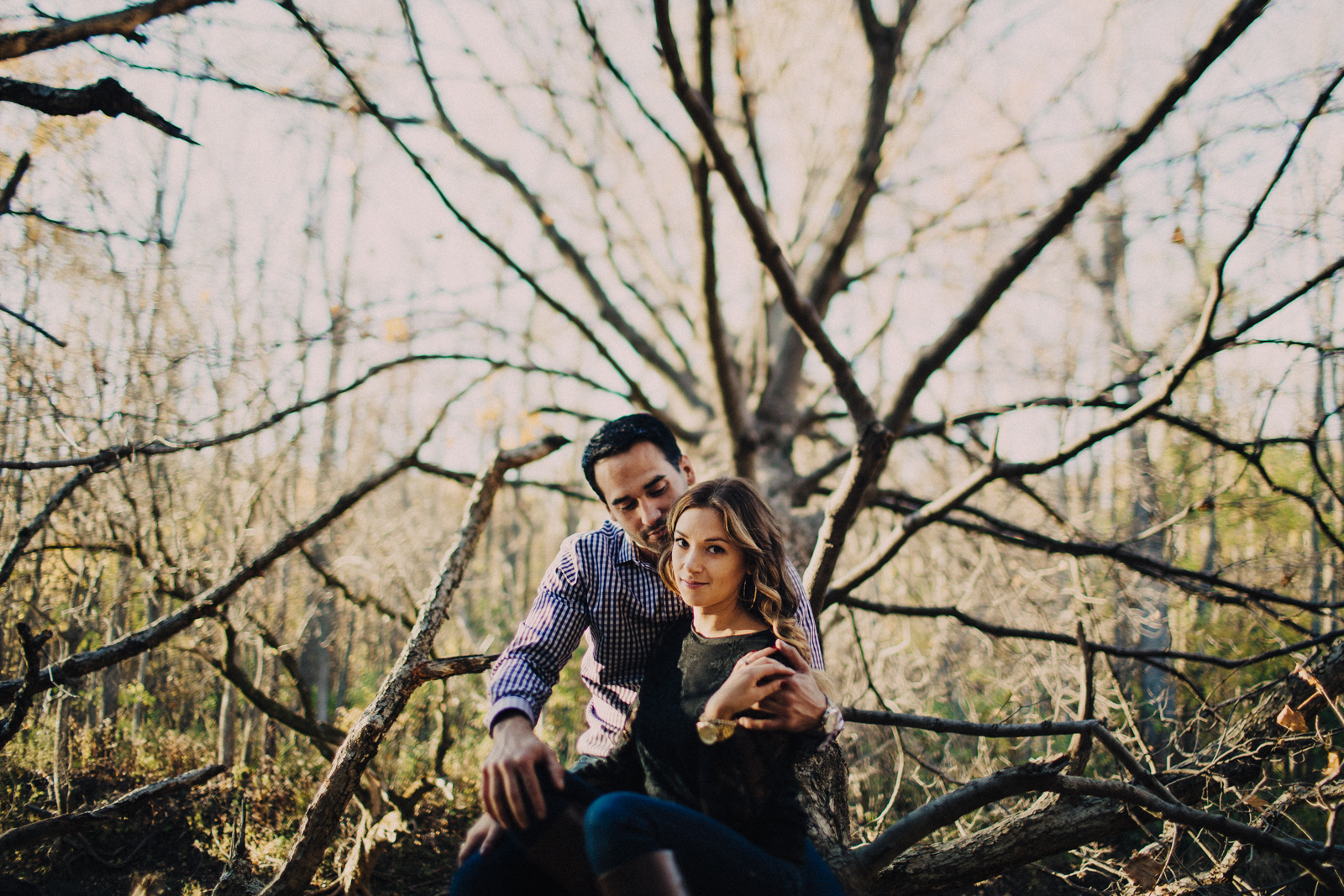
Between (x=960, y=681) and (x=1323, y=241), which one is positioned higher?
(x=1323, y=241)

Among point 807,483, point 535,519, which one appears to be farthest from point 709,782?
point 535,519

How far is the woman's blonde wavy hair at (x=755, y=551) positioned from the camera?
162 cm

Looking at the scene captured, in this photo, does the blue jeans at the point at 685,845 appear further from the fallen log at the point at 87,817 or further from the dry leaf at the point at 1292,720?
the dry leaf at the point at 1292,720

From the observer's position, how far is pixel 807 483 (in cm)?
428

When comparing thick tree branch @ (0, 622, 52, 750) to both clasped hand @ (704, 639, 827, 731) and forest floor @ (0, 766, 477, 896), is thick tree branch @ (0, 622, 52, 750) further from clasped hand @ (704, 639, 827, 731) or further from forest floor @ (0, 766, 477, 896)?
clasped hand @ (704, 639, 827, 731)

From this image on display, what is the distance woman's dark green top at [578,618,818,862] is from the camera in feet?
4.65

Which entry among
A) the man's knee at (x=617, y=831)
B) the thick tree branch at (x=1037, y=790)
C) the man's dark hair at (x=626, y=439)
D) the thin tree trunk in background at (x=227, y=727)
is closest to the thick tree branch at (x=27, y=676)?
the man's dark hair at (x=626, y=439)

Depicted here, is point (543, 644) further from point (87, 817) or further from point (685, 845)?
point (87, 817)

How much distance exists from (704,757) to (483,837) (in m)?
0.49

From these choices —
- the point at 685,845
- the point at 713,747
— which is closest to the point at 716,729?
the point at 713,747

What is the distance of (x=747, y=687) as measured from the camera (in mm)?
1396

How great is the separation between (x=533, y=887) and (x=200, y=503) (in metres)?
4.46

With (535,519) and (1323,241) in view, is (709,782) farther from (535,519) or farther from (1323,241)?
(535,519)

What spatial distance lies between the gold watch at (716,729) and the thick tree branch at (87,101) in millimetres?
1876
